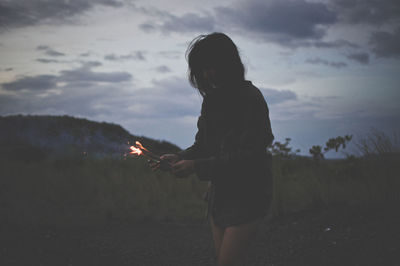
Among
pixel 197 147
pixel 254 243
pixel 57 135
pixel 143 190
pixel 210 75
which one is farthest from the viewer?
pixel 57 135

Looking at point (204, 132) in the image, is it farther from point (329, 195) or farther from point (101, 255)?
point (329, 195)

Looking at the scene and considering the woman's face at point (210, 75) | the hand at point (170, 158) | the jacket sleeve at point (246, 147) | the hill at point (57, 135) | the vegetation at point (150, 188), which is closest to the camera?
the jacket sleeve at point (246, 147)

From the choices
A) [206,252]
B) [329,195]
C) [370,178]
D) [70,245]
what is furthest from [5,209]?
[370,178]

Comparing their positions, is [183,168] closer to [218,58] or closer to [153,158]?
[153,158]

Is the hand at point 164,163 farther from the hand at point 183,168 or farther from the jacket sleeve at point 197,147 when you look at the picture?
the jacket sleeve at point 197,147

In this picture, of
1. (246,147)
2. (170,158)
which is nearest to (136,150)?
(170,158)

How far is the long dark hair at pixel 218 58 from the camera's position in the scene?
2145 millimetres

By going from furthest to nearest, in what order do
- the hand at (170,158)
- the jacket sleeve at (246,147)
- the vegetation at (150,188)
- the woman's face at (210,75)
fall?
the vegetation at (150,188)
the woman's face at (210,75)
the hand at (170,158)
the jacket sleeve at (246,147)

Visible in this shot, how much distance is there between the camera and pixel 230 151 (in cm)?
198

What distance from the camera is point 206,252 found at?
521 cm

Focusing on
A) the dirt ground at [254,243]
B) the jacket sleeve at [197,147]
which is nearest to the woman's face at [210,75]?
the jacket sleeve at [197,147]

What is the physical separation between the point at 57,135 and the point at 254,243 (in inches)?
637

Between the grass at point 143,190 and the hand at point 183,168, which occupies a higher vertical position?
the hand at point 183,168

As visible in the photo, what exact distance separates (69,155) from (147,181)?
3524 mm
